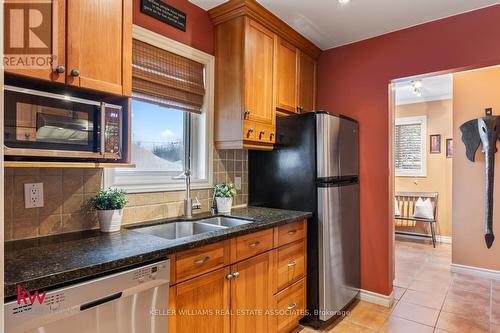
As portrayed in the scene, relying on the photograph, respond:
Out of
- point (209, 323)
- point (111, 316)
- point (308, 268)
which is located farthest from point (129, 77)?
point (308, 268)

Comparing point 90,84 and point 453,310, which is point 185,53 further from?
point 453,310

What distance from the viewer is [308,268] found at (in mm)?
2422

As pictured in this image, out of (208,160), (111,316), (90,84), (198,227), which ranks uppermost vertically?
(90,84)

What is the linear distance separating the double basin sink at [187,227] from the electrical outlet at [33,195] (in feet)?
2.05

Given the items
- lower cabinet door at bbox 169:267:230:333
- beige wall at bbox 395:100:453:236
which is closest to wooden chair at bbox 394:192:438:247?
beige wall at bbox 395:100:453:236

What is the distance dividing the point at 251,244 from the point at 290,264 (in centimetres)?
52

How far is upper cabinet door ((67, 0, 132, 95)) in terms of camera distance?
132 cm

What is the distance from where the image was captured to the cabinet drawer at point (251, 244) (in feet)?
5.79

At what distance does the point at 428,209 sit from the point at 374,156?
9.10 feet

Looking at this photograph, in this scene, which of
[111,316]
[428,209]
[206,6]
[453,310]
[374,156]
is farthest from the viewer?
[428,209]

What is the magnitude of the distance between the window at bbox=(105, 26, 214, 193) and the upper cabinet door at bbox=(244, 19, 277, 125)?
347mm

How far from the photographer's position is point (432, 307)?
2744mm

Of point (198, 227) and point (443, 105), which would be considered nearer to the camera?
point (198, 227)

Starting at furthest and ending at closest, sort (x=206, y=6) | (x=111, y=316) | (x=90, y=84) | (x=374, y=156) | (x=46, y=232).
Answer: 1. (x=374, y=156)
2. (x=206, y=6)
3. (x=46, y=232)
4. (x=90, y=84)
5. (x=111, y=316)
